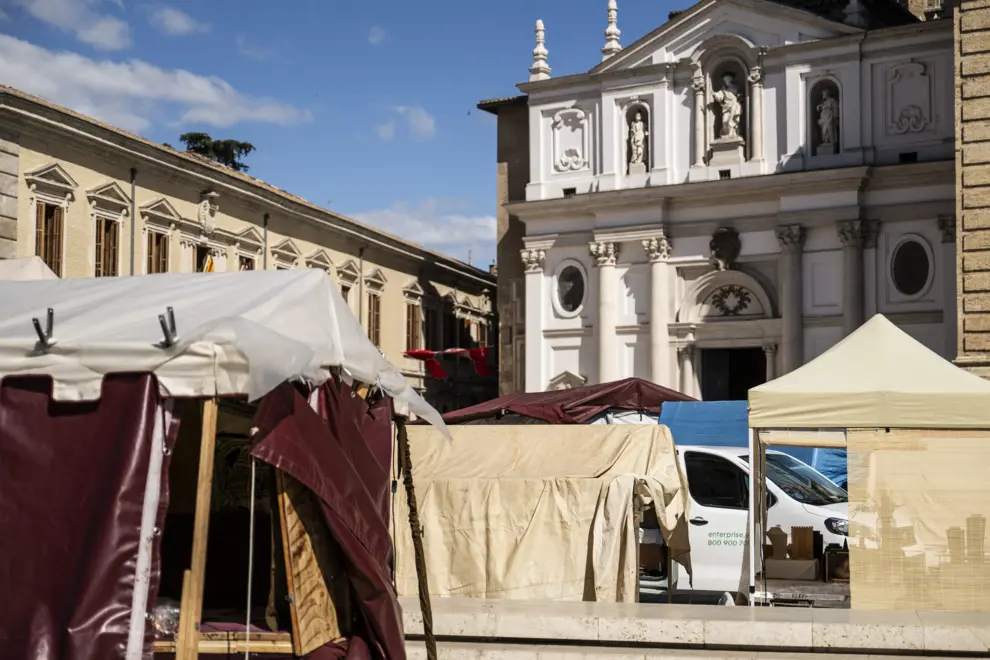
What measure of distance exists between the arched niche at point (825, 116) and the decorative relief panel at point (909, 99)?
3.89 ft

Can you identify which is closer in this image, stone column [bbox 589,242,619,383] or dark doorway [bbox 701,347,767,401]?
dark doorway [bbox 701,347,767,401]

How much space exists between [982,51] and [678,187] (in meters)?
10.7

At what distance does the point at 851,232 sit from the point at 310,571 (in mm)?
25480

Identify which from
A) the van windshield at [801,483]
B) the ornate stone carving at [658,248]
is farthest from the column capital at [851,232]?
the van windshield at [801,483]

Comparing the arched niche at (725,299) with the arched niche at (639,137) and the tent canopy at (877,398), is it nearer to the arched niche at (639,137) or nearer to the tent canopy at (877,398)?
the arched niche at (639,137)

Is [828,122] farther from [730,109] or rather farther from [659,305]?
[659,305]

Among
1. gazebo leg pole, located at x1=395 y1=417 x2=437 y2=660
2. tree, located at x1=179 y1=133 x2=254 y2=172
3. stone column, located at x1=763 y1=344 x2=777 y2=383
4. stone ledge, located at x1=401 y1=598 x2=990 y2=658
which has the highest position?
tree, located at x1=179 y1=133 x2=254 y2=172

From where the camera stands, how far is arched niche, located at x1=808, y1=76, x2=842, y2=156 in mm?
31438

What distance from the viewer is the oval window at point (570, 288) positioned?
3494 cm

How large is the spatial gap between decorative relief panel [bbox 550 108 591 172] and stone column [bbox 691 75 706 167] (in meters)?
3.13

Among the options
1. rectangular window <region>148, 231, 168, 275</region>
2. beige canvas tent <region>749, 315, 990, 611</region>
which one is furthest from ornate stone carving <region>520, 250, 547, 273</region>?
beige canvas tent <region>749, 315, 990, 611</region>

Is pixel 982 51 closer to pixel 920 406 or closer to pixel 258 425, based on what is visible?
pixel 920 406

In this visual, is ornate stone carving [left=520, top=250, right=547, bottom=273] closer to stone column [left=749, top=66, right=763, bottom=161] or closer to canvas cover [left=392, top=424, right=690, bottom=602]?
stone column [left=749, top=66, right=763, bottom=161]

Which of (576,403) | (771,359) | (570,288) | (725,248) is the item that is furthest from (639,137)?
(576,403)
